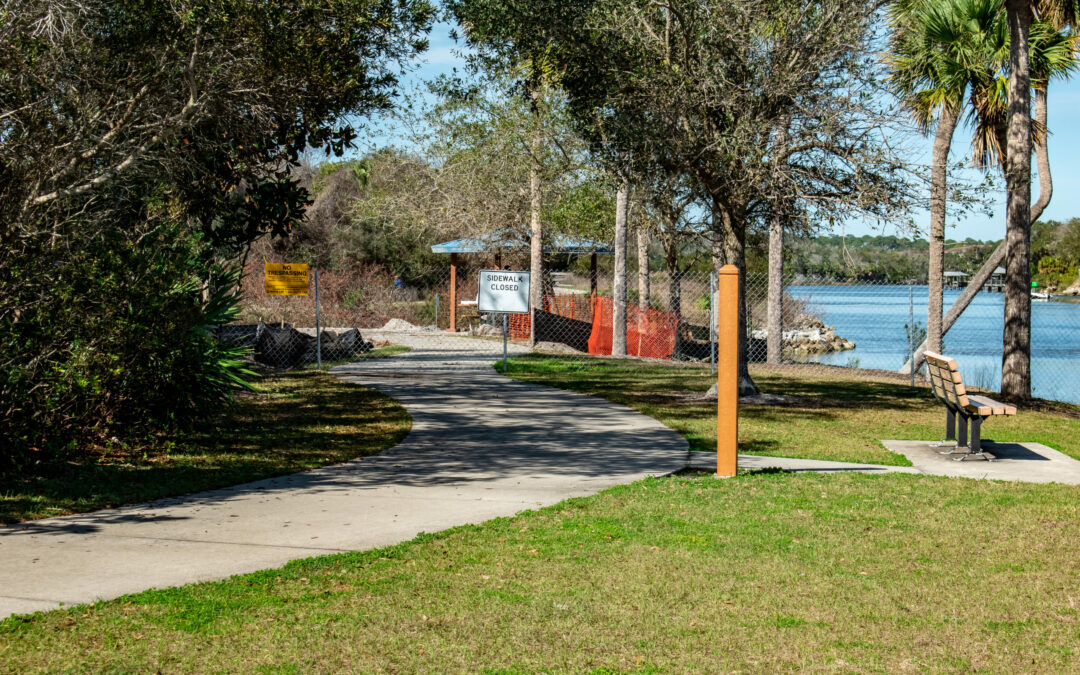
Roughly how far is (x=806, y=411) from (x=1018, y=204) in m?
6.28

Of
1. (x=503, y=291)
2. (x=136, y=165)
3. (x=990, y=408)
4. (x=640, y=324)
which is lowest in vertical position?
(x=990, y=408)

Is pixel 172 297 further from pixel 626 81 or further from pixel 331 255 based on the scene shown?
pixel 331 255

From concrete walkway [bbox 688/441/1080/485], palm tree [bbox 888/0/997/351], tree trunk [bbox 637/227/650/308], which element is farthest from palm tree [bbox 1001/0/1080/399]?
tree trunk [bbox 637/227/650/308]

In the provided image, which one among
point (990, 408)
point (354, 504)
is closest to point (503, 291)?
point (990, 408)

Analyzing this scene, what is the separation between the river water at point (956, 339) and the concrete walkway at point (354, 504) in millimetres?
10093

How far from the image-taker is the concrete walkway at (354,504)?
576 cm

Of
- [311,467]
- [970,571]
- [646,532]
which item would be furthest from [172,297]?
[970,571]

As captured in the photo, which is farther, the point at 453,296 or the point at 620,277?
the point at 453,296

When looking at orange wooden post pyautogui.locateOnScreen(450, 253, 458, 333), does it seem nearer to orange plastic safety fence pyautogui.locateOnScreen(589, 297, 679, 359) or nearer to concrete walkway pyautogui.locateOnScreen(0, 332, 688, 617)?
orange plastic safety fence pyautogui.locateOnScreen(589, 297, 679, 359)

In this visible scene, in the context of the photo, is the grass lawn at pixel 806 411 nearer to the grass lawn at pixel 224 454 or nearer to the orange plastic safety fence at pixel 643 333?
the grass lawn at pixel 224 454

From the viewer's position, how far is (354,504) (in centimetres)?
768

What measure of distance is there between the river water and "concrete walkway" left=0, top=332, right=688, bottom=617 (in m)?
10.1

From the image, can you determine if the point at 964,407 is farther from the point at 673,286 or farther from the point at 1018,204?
the point at 673,286

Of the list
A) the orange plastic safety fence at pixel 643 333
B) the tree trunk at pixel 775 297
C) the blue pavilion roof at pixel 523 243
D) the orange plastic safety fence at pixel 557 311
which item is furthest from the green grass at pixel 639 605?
the blue pavilion roof at pixel 523 243
